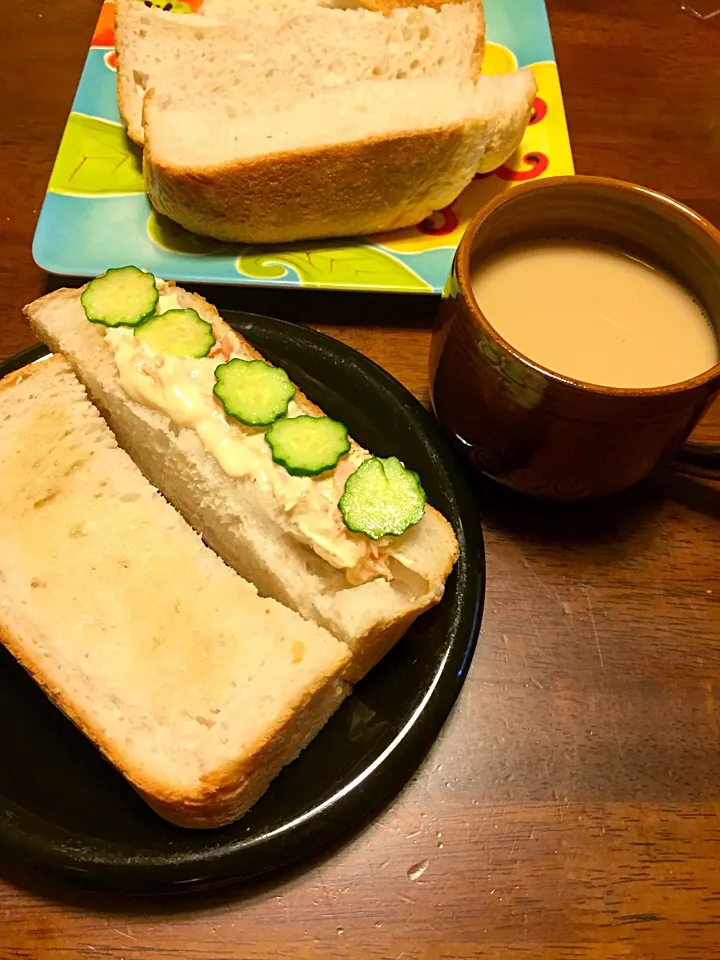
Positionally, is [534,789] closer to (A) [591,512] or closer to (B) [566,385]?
(A) [591,512]

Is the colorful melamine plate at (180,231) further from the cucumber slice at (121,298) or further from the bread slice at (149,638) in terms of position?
the bread slice at (149,638)

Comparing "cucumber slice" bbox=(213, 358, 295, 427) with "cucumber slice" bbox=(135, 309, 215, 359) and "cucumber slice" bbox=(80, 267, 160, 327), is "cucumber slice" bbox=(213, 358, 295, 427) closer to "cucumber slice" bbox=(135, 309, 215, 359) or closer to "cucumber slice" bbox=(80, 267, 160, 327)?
"cucumber slice" bbox=(135, 309, 215, 359)

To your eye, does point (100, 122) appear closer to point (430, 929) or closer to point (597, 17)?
point (597, 17)

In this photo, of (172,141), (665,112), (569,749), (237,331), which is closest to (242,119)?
(172,141)

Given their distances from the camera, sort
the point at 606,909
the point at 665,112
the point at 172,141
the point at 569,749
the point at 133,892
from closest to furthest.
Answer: the point at 133,892 < the point at 606,909 < the point at 569,749 < the point at 172,141 < the point at 665,112

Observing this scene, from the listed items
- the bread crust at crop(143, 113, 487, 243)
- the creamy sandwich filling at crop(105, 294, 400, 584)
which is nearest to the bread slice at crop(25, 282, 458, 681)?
the creamy sandwich filling at crop(105, 294, 400, 584)

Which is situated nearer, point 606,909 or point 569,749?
point 606,909
